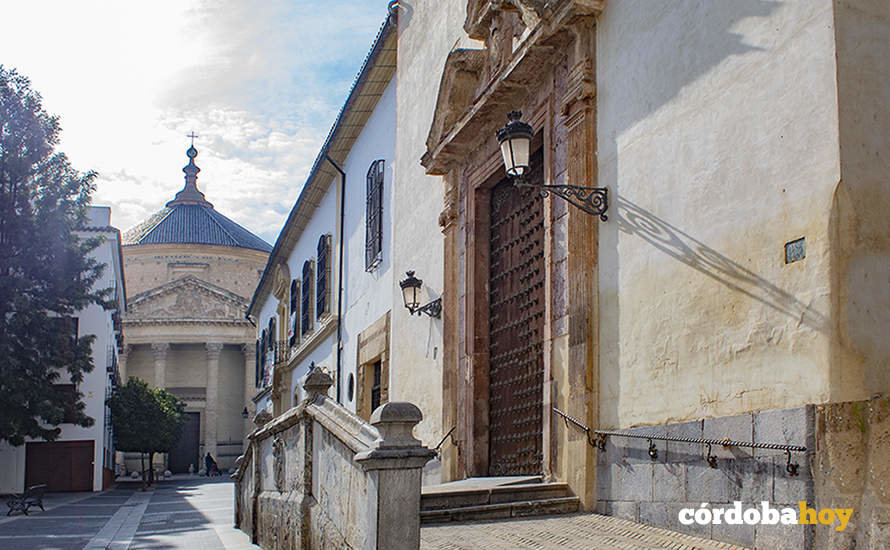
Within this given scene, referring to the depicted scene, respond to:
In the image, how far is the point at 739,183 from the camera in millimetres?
5898

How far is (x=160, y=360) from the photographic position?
175 ft

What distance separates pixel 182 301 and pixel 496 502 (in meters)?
48.2

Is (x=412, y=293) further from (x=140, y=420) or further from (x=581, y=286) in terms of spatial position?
(x=140, y=420)

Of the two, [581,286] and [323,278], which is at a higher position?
[323,278]

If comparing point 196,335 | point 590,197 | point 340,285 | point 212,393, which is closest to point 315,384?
point 590,197

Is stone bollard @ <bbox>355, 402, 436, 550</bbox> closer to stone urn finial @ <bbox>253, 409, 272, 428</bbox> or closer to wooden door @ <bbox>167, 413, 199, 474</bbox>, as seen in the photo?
stone urn finial @ <bbox>253, 409, 272, 428</bbox>

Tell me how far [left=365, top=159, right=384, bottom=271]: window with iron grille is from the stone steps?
8754mm

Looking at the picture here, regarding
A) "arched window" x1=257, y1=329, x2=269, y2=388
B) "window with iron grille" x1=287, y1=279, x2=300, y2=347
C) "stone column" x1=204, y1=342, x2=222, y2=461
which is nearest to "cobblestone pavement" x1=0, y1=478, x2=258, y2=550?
"window with iron grille" x1=287, y1=279, x2=300, y2=347

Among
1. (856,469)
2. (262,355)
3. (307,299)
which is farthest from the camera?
(262,355)

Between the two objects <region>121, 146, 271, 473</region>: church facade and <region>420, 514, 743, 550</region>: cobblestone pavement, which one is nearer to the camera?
<region>420, 514, 743, 550</region>: cobblestone pavement

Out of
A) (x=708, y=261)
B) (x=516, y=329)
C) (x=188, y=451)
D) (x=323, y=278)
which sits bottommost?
(x=188, y=451)

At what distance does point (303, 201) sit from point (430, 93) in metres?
11.6

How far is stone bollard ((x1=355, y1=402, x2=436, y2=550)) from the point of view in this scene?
18.8 ft

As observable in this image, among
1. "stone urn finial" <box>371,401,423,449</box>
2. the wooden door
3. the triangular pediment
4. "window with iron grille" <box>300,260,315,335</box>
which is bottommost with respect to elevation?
the wooden door
